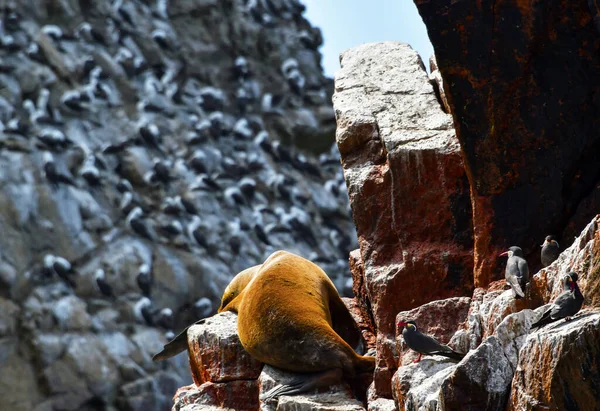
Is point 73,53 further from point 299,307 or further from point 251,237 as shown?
point 299,307

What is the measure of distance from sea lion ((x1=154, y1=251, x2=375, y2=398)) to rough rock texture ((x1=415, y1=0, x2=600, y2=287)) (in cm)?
182

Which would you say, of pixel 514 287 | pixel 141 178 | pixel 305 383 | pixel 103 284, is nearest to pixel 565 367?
pixel 514 287

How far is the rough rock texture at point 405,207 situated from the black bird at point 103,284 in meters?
17.0

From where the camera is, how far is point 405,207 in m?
8.53

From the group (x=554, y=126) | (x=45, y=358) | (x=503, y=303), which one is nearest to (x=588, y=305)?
(x=503, y=303)

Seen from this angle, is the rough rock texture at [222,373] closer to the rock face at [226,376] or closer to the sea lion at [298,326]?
the rock face at [226,376]

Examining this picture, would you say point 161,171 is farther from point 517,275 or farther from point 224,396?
point 517,275

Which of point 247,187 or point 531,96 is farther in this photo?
point 247,187

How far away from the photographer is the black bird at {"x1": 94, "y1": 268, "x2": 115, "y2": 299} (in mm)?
25281

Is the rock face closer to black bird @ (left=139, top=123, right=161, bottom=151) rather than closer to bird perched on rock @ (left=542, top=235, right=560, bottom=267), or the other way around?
bird perched on rock @ (left=542, top=235, right=560, bottom=267)

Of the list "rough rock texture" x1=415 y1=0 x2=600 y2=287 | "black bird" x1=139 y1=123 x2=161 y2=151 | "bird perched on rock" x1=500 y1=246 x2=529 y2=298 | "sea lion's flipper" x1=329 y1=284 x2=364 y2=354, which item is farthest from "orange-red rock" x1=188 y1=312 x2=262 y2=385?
"black bird" x1=139 y1=123 x2=161 y2=151

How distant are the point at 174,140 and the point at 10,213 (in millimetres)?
8521

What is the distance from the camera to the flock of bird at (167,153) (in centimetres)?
2772

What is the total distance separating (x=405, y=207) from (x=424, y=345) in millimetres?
2076
